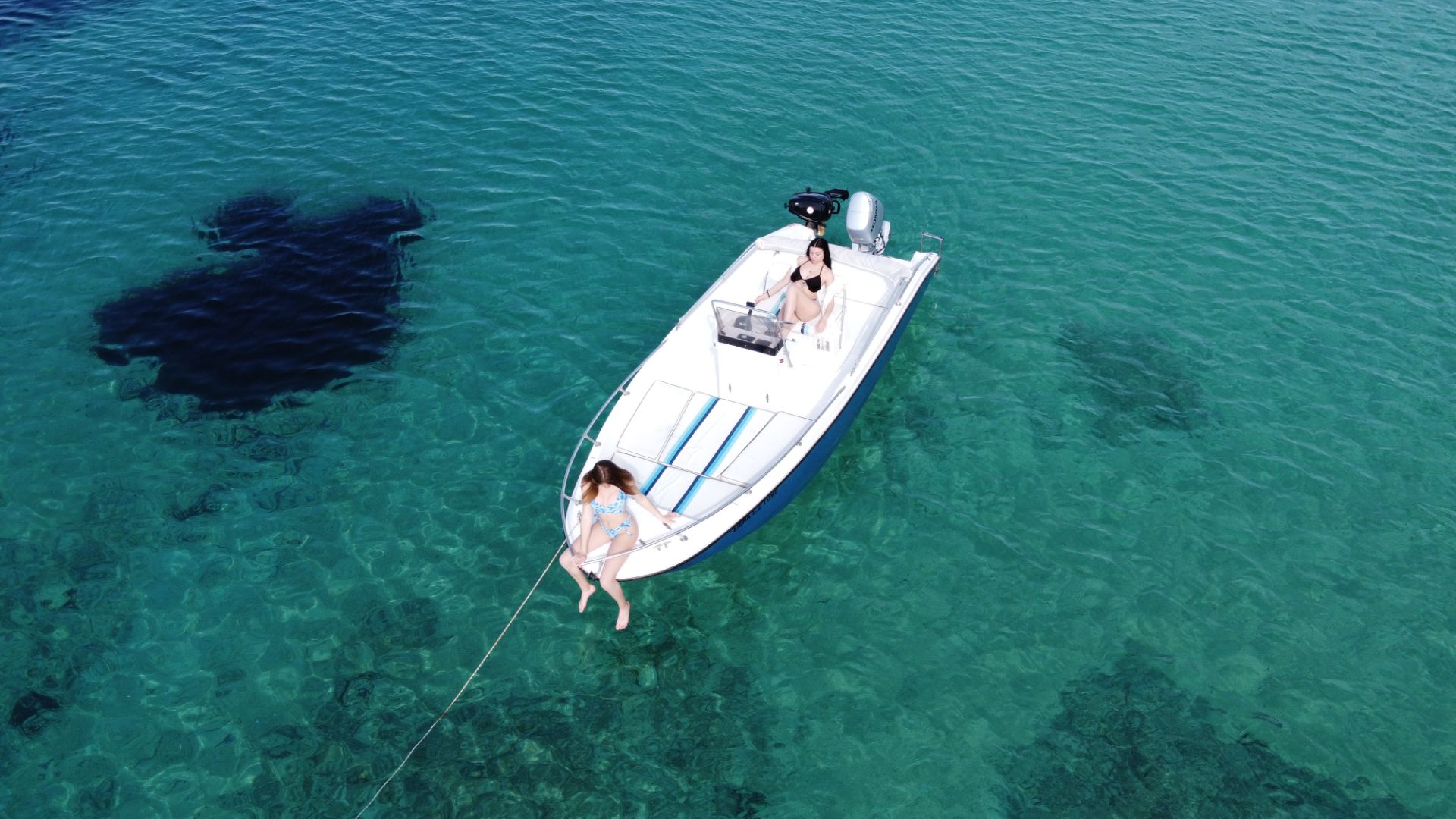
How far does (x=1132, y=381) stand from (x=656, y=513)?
1022cm

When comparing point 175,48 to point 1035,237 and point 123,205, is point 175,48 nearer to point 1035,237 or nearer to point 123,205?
point 123,205

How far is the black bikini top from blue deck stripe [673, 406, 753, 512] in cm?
A: 250

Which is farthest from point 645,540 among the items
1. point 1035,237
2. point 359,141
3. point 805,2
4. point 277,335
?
point 805,2

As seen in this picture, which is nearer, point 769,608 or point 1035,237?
point 769,608

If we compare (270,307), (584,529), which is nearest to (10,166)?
(270,307)

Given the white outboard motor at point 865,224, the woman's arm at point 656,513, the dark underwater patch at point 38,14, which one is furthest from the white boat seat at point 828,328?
the dark underwater patch at point 38,14

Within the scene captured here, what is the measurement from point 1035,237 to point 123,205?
2199cm

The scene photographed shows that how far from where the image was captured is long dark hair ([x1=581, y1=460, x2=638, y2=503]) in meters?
12.0

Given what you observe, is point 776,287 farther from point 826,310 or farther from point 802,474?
point 802,474

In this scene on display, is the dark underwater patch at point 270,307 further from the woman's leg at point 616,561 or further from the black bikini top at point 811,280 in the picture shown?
the black bikini top at point 811,280

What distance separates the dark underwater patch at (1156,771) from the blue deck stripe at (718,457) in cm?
557

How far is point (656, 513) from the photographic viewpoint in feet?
41.1

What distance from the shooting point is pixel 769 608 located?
13.2 meters

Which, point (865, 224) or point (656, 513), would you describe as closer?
point (656, 513)
